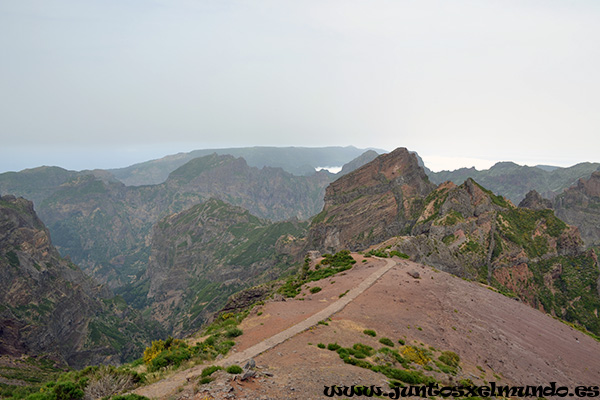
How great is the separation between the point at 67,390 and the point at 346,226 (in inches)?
7008

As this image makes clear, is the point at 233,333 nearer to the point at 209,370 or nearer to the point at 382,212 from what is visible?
the point at 209,370

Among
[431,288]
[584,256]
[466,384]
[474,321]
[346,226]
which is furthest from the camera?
[346,226]

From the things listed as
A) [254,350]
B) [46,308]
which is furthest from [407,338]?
[46,308]

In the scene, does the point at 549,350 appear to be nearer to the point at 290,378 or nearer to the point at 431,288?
the point at 431,288

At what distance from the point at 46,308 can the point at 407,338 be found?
201308 millimetres

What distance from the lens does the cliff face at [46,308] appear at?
458 ft

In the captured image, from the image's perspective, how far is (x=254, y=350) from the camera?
2581 cm

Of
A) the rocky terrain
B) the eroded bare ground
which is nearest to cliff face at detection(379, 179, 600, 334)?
the rocky terrain

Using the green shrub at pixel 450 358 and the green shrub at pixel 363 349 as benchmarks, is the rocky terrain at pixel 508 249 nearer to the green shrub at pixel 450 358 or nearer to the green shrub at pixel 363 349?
the green shrub at pixel 450 358

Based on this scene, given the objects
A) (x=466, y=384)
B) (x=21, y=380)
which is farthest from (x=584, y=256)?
(x=21, y=380)

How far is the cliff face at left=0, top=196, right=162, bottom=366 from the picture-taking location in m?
140

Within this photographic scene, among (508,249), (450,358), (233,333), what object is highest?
(233,333)

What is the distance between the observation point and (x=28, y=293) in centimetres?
15300

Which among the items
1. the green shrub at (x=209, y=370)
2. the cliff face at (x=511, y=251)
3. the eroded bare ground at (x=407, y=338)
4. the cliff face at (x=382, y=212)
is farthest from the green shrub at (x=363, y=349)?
the cliff face at (x=382, y=212)
